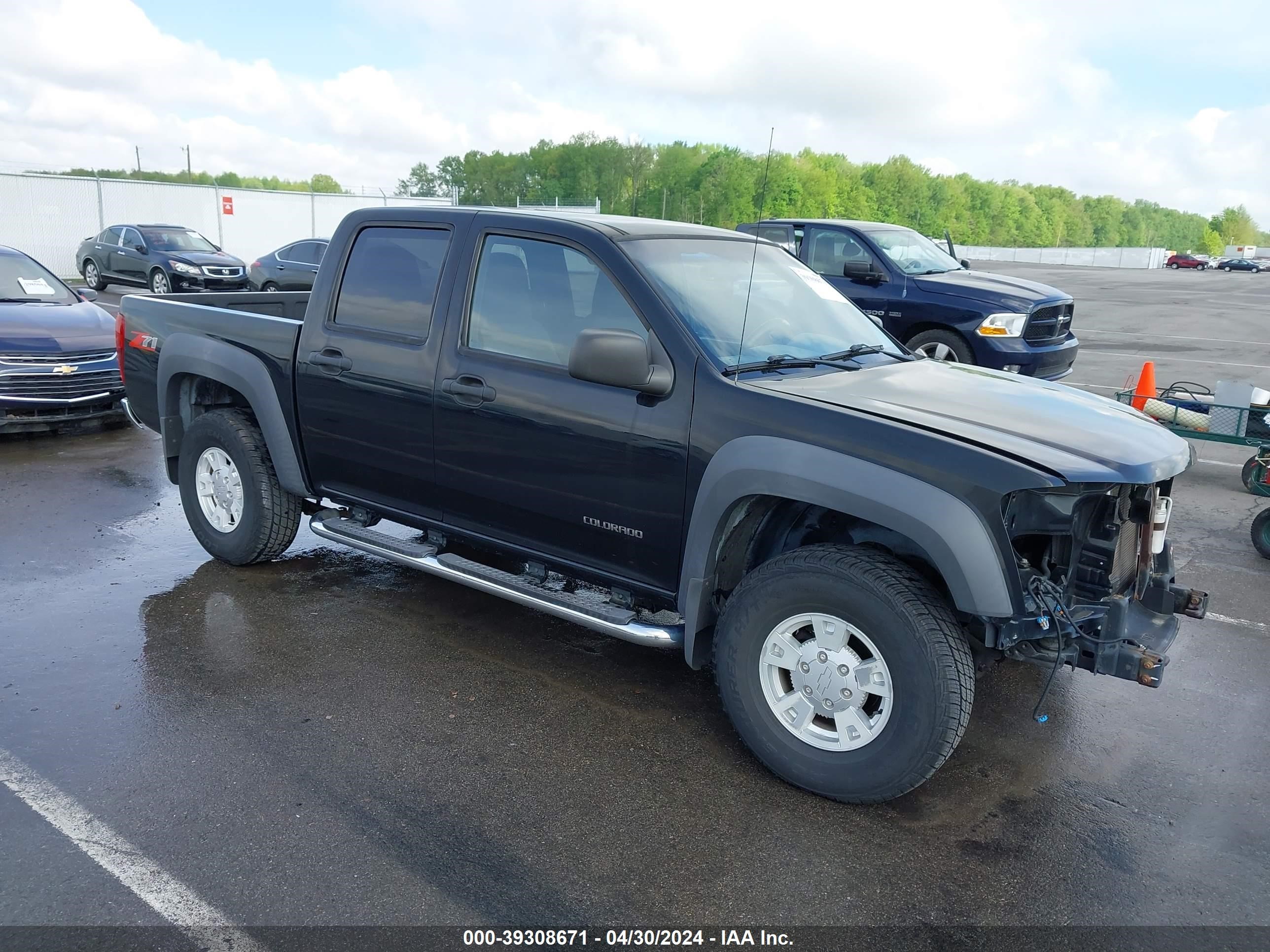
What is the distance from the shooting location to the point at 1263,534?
6.23 meters

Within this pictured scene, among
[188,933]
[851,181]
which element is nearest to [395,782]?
[188,933]

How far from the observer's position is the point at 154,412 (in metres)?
5.90

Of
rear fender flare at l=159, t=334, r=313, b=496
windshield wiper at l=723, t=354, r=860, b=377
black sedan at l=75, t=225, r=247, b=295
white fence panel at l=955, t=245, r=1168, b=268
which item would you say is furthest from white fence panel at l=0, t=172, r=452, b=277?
white fence panel at l=955, t=245, r=1168, b=268

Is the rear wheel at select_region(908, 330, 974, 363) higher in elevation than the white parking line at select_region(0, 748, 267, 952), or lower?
higher

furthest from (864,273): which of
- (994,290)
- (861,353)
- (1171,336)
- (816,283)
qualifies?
(1171,336)

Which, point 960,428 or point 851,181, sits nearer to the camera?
point 960,428

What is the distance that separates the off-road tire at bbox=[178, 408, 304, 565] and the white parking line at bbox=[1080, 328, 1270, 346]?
18951mm

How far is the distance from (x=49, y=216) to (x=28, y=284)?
68.5ft

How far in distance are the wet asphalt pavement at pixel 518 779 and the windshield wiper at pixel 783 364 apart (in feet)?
4.70

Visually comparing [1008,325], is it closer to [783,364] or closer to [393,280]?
[783,364]

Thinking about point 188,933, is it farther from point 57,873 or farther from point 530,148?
point 530,148

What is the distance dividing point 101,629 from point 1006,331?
28.3ft

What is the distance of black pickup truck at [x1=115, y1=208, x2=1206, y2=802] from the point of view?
326 centimetres

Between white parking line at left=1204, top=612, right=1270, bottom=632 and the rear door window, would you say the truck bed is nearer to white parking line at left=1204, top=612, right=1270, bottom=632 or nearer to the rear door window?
the rear door window
